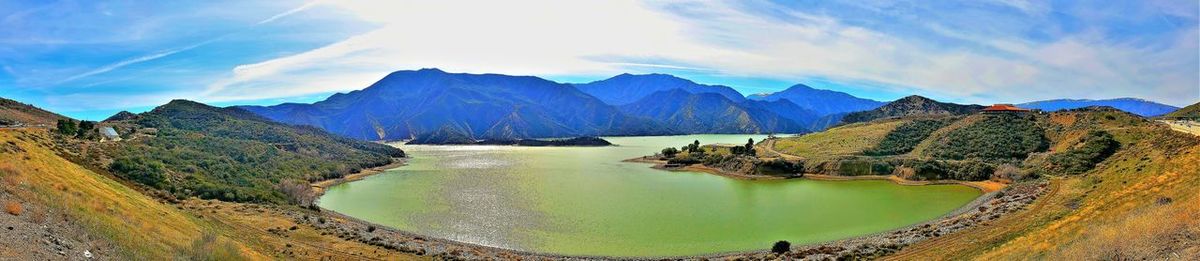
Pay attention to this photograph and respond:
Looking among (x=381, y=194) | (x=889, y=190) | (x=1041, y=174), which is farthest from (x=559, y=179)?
(x=1041, y=174)

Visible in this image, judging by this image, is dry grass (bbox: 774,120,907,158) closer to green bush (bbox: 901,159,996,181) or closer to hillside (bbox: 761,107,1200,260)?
hillside (bbox: 761,107,1200,260)

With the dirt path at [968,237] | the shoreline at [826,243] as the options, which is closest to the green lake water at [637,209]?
the shoreline at [826,243]

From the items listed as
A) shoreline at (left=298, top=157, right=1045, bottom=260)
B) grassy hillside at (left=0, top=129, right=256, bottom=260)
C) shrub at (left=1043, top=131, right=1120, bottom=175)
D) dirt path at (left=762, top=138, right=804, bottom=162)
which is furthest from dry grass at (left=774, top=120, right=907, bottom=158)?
grassy hillside at (left=0, top=129, right=256, bottom=260)

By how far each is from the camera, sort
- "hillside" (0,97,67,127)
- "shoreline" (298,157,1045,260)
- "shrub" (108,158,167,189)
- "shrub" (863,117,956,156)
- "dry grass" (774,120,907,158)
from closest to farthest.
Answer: "shoreline" (298,157,1045,260) → "shrub" (108,158,167,189) → "hillside" (0,97,67,127) → "shrub" (863,117,956,156) → "dry grass" (774,120,907,158)

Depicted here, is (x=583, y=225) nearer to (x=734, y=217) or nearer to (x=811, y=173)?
(x=734, y=217)

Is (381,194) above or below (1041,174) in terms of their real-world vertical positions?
below
